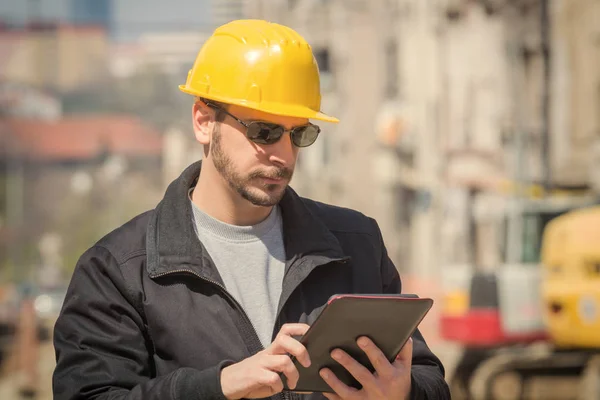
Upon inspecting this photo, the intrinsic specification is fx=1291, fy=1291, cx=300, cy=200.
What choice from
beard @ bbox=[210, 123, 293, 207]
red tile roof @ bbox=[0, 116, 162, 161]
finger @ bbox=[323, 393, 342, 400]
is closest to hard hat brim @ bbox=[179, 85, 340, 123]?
beard @ bbox=[210, 123, 293, 207]

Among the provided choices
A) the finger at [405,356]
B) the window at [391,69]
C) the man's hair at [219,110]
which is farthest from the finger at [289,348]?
the window at [391,69]

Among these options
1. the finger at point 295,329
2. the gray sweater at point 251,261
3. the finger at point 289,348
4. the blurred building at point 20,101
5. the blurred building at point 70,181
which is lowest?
the blurred building at point 70,181

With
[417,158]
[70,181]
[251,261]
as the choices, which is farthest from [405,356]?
[70,181]

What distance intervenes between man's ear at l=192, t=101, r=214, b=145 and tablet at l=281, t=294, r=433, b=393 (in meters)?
0.75

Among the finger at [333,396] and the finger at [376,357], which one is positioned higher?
the finger at [376,357]

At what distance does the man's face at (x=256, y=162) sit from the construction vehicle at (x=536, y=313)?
489 inches

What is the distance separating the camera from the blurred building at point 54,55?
254 feet

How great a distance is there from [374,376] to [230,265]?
534 millimetres

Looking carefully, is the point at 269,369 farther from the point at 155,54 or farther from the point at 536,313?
the point at 155,54

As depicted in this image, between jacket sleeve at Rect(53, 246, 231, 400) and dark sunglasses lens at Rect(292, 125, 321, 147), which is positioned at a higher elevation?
dark sunglasses lens at Rect(292, 125, 321, 147)

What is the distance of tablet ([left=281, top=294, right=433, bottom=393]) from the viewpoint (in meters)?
2.88

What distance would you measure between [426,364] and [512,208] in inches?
651

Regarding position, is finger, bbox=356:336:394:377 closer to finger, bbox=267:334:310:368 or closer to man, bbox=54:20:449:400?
man, bbox=54:20:449:400

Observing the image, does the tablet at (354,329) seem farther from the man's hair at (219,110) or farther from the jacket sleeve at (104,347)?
the man's hair at (219,110)
